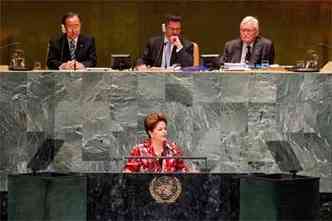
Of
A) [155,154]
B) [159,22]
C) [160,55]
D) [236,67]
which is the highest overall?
[159,22]

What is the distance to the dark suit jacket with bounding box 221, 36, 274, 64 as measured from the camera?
404 inches

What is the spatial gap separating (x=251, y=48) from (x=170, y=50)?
0.84m

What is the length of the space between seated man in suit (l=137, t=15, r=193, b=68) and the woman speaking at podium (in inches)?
87.5

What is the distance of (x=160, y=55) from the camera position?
1046 centimetres

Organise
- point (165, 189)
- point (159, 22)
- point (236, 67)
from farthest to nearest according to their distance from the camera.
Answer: point (159, 22) < point (236, 67) < point (165, 189)

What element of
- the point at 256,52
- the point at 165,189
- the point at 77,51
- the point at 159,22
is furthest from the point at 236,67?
the point at 159,22

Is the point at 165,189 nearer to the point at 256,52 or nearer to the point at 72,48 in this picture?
the point at 256,52

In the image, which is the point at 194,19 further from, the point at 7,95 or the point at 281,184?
the point at 281,184

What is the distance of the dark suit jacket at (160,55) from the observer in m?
A: 10.4

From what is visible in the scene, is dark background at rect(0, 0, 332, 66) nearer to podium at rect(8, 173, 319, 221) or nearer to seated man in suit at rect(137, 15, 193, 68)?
seated man in suit at rect(137, 15, 193, 68)

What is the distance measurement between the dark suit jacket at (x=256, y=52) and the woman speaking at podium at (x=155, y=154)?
2.26m

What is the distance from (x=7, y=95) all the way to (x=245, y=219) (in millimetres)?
3027

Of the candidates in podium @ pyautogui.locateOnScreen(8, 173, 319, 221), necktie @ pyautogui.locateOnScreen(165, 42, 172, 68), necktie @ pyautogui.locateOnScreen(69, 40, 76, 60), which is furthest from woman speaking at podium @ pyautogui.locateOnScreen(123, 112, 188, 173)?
necktie @ pyautogui.locateOnScreen(69, 40, 76, 60)

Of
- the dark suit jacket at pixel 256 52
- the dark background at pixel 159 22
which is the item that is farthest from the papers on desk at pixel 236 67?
the dark background at pixel 159 22
